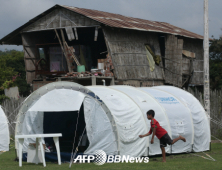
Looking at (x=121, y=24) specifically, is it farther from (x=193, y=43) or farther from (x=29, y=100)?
(x=29, y=100)

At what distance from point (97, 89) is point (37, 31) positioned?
1423 cm

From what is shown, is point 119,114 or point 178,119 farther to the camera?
point 178,119

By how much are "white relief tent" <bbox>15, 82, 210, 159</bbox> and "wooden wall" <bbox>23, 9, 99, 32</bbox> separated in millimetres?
10092

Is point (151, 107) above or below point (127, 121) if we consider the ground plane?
above

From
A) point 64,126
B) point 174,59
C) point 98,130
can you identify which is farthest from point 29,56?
point 98,130

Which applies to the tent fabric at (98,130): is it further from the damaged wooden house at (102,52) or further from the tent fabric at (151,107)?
the damaged wooden house at (102,52)

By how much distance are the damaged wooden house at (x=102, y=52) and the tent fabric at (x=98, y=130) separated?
1078 cm

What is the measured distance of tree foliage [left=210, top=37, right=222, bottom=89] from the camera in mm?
30047

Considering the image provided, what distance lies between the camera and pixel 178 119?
48.7 feet

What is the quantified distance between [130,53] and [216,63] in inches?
383

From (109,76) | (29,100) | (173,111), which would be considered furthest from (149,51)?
(29,100)
